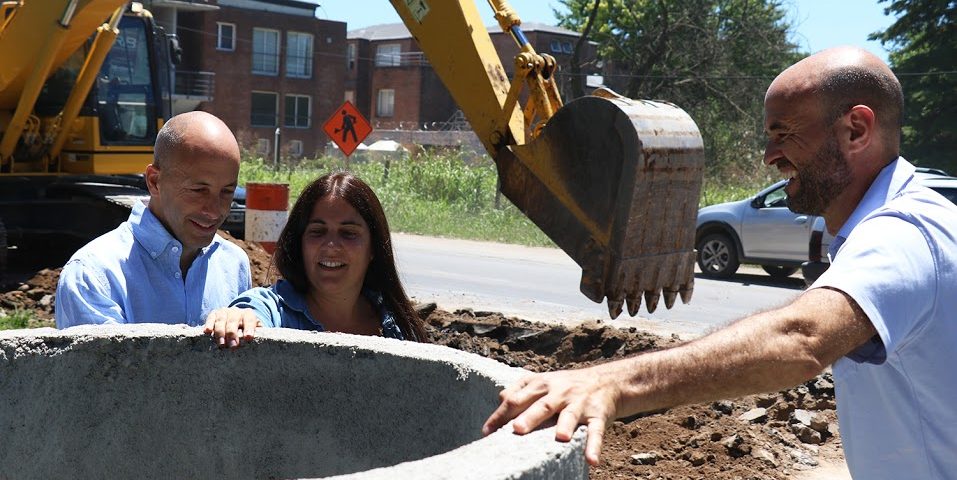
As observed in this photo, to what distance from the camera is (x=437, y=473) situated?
1.75 metres

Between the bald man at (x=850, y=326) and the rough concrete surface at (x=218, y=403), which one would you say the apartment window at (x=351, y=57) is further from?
the bald man at (x=850, y=326)

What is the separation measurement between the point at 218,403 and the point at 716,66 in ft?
111

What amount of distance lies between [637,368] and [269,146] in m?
54.1

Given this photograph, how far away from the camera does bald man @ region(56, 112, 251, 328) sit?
10.4ft

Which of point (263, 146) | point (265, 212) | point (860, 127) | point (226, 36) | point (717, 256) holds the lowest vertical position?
point (263, 146)

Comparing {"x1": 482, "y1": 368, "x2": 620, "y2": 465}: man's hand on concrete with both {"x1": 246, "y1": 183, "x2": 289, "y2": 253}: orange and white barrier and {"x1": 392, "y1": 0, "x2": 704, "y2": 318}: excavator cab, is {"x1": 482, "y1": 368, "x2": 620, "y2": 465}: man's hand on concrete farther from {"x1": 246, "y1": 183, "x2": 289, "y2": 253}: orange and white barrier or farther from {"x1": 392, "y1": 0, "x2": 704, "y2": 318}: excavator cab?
{"x1": 246, "y1": 183, "x2": 289, "y2": 253}: orange and white barrier

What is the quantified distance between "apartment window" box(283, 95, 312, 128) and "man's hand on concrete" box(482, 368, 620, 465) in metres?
55.2

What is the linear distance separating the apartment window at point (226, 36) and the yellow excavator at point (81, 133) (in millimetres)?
41116

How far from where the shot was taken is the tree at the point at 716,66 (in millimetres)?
34438

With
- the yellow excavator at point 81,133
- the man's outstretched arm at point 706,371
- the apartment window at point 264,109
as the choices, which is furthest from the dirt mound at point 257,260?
the apartment window at point 264,109

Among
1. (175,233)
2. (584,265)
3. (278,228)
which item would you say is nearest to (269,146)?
(278,228)

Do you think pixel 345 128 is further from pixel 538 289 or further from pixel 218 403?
pixel 218 403

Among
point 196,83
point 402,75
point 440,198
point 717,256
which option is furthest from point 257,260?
point 402,75

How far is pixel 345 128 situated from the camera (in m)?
19.7
